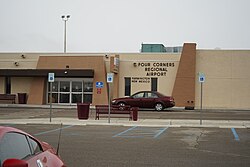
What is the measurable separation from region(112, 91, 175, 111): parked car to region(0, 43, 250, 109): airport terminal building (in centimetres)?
408

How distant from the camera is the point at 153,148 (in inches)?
489

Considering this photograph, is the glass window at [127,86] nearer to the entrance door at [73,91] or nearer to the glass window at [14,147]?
→ the entrance door at [73,91]

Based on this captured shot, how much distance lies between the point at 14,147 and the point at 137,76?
34.9 m

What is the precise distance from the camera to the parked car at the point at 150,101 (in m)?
32.4

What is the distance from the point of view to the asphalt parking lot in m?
10.1

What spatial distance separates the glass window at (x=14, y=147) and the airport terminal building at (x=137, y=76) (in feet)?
104

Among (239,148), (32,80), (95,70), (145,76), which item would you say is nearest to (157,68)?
(145,76)

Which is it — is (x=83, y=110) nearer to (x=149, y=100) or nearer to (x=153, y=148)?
(x=149, y=100)

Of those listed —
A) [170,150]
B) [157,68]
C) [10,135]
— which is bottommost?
[170,150]

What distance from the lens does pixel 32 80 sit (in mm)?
40531

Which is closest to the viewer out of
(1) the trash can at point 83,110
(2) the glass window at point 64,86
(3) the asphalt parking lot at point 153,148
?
(3) the asphalt parking lot at point 153,148

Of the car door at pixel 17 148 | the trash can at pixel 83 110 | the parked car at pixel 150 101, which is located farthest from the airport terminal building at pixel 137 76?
the car door at pixel 17 148

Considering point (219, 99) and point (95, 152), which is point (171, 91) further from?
point (95, 152)

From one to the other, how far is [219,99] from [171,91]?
14.8 feet
